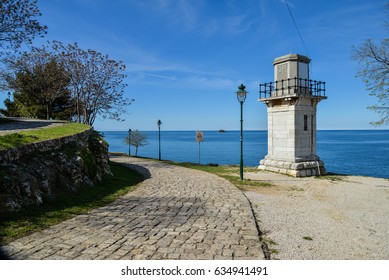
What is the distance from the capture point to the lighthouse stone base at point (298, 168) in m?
17.4

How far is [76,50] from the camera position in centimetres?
2803

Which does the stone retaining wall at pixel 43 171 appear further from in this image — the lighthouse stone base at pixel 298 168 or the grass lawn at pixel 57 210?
the lighthouse stone base at pixel 298 168

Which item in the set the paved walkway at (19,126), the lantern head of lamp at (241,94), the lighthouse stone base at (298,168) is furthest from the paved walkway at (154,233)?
the paved walkway at (19,126)

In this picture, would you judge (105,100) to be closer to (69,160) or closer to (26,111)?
(26,111)

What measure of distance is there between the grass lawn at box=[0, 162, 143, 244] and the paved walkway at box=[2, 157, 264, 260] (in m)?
0.34

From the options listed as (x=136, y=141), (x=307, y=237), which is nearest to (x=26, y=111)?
(x=136, y=141)

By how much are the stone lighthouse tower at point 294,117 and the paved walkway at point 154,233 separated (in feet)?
30.6

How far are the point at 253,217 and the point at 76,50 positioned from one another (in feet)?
89.7

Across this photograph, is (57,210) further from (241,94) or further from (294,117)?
(294,117)

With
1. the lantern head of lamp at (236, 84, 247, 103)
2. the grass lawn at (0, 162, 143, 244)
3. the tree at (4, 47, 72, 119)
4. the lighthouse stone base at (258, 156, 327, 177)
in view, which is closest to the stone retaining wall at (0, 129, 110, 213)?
the grass lawn at (0, 162, 143, 244)

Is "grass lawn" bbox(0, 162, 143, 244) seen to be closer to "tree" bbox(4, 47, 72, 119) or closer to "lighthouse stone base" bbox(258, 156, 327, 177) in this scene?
"lighthouse stone base" bbox(258, 156, 327, 177)

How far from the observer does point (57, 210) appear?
793 cm

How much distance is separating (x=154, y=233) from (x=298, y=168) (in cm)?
1350

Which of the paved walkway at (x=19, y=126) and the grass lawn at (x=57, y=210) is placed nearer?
the grass lawn at (x=57, y=210)
